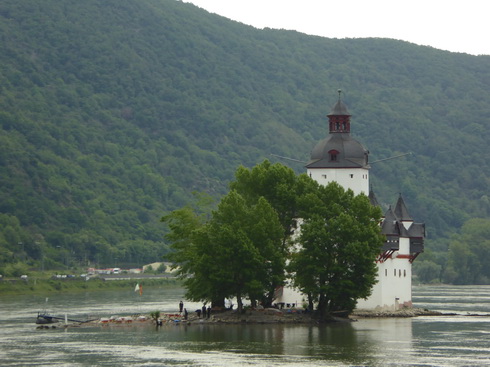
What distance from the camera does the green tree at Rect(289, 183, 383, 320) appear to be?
100125 millimetres

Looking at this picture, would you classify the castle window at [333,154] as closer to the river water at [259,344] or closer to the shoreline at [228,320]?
the shoreline at [228,320]

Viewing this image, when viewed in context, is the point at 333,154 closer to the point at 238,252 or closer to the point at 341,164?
the point at 341,164

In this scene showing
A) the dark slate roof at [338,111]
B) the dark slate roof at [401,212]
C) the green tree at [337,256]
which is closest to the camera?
the green tree at [337,256]

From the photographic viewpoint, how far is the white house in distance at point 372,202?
11125 centimetres

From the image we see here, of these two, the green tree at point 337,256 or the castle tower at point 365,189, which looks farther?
the castle tower at point 365,189

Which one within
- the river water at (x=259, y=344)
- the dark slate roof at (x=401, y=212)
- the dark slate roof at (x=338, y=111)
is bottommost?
the river water at (x=259, y=344)

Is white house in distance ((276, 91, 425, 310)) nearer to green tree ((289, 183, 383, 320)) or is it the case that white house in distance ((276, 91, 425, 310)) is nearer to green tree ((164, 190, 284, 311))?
green tree ((289, 183, 383, 320))

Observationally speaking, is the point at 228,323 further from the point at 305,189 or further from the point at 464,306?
the point at 464,306

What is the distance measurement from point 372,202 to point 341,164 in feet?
18.2

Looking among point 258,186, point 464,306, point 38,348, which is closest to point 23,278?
point 464,306

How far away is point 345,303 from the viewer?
101 meters

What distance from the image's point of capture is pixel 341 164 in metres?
113

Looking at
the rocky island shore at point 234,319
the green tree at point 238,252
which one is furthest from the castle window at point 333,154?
the rocky island shore at point 234,319

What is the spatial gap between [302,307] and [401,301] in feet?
34.9
